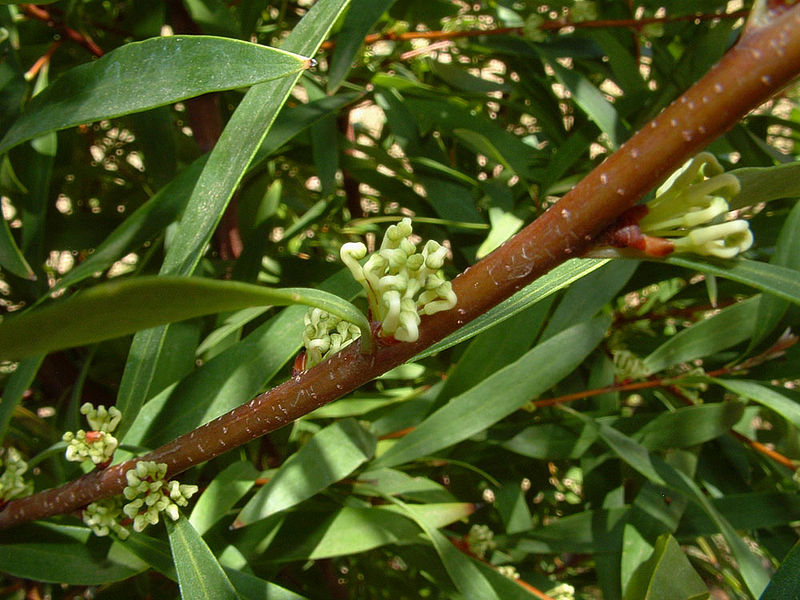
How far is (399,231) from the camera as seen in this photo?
26cm

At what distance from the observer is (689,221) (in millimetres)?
221

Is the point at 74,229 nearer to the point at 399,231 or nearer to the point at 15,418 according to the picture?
the point at 15,418

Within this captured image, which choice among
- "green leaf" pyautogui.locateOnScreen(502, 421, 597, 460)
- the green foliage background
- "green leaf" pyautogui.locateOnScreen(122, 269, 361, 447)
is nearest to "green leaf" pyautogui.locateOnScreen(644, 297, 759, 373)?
the green foliage background

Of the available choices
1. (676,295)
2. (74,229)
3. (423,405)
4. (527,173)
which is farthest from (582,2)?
(74,229)

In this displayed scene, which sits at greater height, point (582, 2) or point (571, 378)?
point (582, 2)

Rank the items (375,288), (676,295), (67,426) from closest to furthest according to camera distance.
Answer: (375,288) → (67,426) → (676,295)

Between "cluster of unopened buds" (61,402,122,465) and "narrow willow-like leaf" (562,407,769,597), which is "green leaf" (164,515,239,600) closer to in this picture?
"cluster of unopened buds" (61,402,122,465)

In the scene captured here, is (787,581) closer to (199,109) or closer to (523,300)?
(523,300)

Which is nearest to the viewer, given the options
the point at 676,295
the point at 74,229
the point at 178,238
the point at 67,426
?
the point at 178,238

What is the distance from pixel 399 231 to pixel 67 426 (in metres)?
0.40

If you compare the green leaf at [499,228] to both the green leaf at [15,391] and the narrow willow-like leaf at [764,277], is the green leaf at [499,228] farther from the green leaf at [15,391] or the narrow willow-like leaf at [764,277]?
the green leaf at [15,391]

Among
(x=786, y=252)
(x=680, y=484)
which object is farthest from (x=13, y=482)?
(x=786, y=252)

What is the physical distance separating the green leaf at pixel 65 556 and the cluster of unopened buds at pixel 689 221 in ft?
1.23

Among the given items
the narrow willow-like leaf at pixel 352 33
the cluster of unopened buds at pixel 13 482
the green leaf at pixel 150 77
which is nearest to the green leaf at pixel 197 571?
the cluster of unopened buds at pixel 13 482
